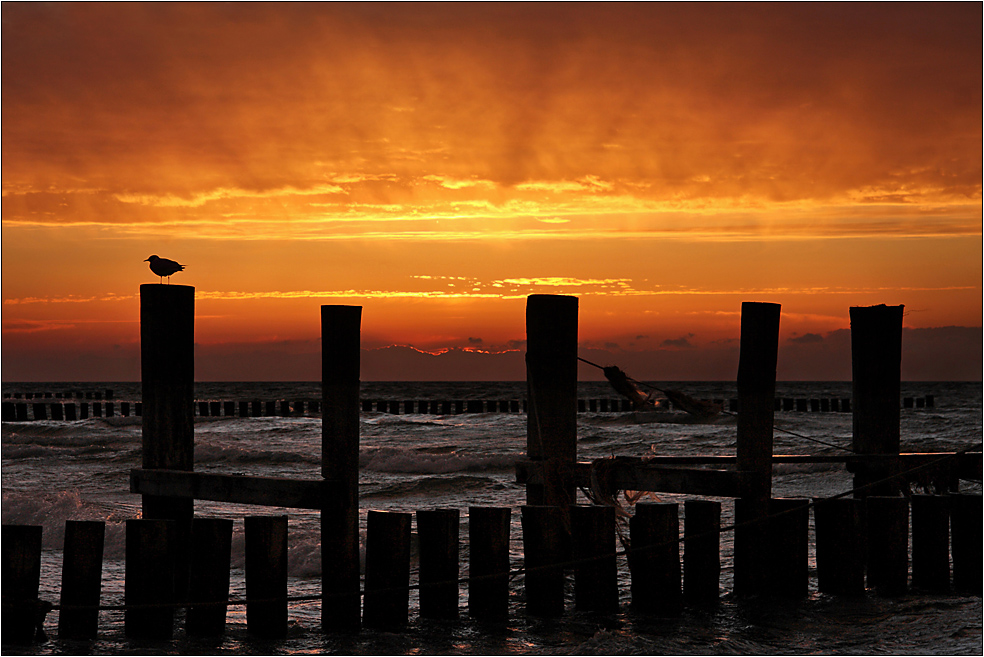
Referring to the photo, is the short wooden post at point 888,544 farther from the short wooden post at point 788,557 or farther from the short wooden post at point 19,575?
the short wooden post at point 19,575

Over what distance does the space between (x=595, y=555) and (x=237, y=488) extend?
8.17ft

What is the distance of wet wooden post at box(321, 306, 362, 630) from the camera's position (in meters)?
5.97

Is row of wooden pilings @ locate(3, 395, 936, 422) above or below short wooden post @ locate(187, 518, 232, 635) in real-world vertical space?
below


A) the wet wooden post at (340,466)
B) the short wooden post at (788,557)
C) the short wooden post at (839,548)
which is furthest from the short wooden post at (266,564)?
the short wooden post at (839,548)

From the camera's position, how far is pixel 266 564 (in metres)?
5.87

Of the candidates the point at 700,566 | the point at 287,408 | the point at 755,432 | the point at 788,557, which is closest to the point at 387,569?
the point at 700,566

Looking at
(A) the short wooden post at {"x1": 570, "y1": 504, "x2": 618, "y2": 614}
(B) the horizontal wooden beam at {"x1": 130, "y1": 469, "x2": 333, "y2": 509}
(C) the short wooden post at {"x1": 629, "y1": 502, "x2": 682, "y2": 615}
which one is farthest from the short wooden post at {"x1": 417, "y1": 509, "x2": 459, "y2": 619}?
(C) the short wooden post at {"x1": 629, "y1": 502, "x2": 682, "y2": 615}

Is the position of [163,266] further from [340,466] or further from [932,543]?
[932,543]

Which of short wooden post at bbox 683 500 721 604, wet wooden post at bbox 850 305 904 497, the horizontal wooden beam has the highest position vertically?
wet wooden post at bbox 850 305 904 497

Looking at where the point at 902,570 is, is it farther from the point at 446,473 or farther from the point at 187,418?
the point at 446,473

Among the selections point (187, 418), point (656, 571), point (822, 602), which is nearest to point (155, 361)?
point (187, 418)

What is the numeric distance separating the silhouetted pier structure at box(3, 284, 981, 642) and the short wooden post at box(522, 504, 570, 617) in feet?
0.04

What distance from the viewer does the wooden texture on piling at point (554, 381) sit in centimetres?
687

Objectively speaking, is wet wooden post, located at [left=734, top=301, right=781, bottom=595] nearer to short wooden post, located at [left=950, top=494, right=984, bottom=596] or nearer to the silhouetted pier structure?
the silhouetted pier structure
